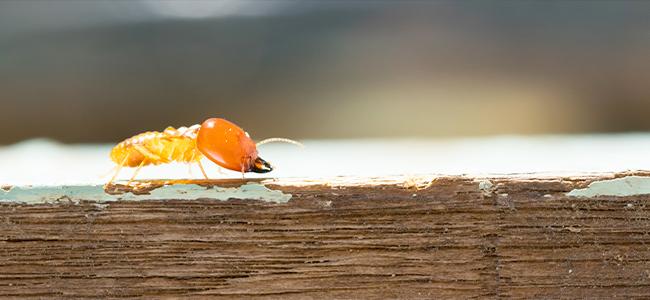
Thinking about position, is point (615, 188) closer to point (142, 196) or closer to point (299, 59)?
point (142, 196)

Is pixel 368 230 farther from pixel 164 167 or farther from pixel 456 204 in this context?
pixel 164 167

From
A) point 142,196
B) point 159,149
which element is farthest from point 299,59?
point 142,196

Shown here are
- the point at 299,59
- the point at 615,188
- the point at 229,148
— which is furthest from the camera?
the point at 299,59

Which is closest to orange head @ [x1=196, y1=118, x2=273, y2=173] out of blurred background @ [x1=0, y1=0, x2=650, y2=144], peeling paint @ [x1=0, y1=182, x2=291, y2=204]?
peeling paint @ [x1=0, y1=182, x2=291, y2=204]

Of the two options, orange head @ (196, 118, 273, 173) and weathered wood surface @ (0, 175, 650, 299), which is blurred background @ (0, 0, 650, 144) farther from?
weathered wood surface @ (0, 175, 650, 299)

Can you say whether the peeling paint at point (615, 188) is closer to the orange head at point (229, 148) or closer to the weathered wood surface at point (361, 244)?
the weathered wood surface at point (361, 244)
